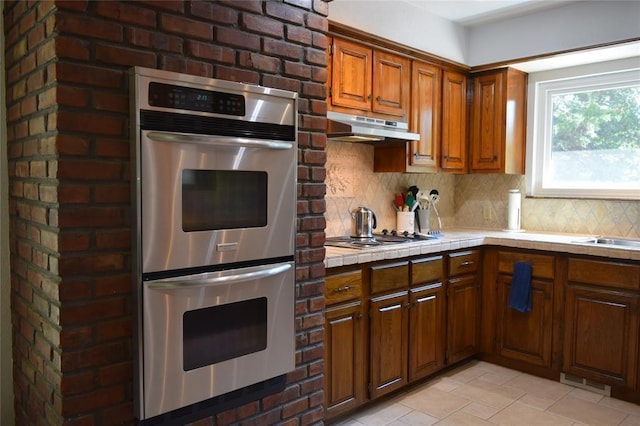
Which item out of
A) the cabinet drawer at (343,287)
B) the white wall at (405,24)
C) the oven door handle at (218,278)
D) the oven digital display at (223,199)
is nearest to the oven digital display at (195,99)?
the oven digital display at (223,199)

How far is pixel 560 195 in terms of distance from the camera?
389cm

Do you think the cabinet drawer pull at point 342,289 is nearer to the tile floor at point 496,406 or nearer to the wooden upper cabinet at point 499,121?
the tile floor at point 496,406

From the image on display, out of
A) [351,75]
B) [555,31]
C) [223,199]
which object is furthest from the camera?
[555,31]

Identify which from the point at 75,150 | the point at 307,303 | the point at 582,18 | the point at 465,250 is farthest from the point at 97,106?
the point at 582,18

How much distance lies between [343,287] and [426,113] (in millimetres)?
1675

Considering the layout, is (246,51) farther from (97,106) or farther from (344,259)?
(344,259)

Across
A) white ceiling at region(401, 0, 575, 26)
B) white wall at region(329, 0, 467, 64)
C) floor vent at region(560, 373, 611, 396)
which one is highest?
white ceiling at region(401, 0, 575, 26)

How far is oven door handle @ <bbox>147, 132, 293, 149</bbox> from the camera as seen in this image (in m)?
1.64

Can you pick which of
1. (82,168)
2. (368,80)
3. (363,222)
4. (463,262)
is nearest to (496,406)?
(463,262)

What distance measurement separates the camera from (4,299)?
2018 millimetres

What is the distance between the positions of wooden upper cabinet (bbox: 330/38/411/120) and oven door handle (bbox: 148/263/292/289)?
130 centimetres

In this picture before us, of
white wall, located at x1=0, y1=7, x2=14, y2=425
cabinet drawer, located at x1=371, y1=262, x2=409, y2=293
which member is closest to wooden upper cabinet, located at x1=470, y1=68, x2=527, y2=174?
cabinet drawer, located at x1=371, y1=262, x2=409, y2=293

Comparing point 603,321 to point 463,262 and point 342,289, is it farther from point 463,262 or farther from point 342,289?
point 342,289

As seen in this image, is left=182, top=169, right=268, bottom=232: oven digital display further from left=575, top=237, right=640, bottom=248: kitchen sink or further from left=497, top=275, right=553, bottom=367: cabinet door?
left=575, top=237, right=640, bottom=248: kitchen sink
